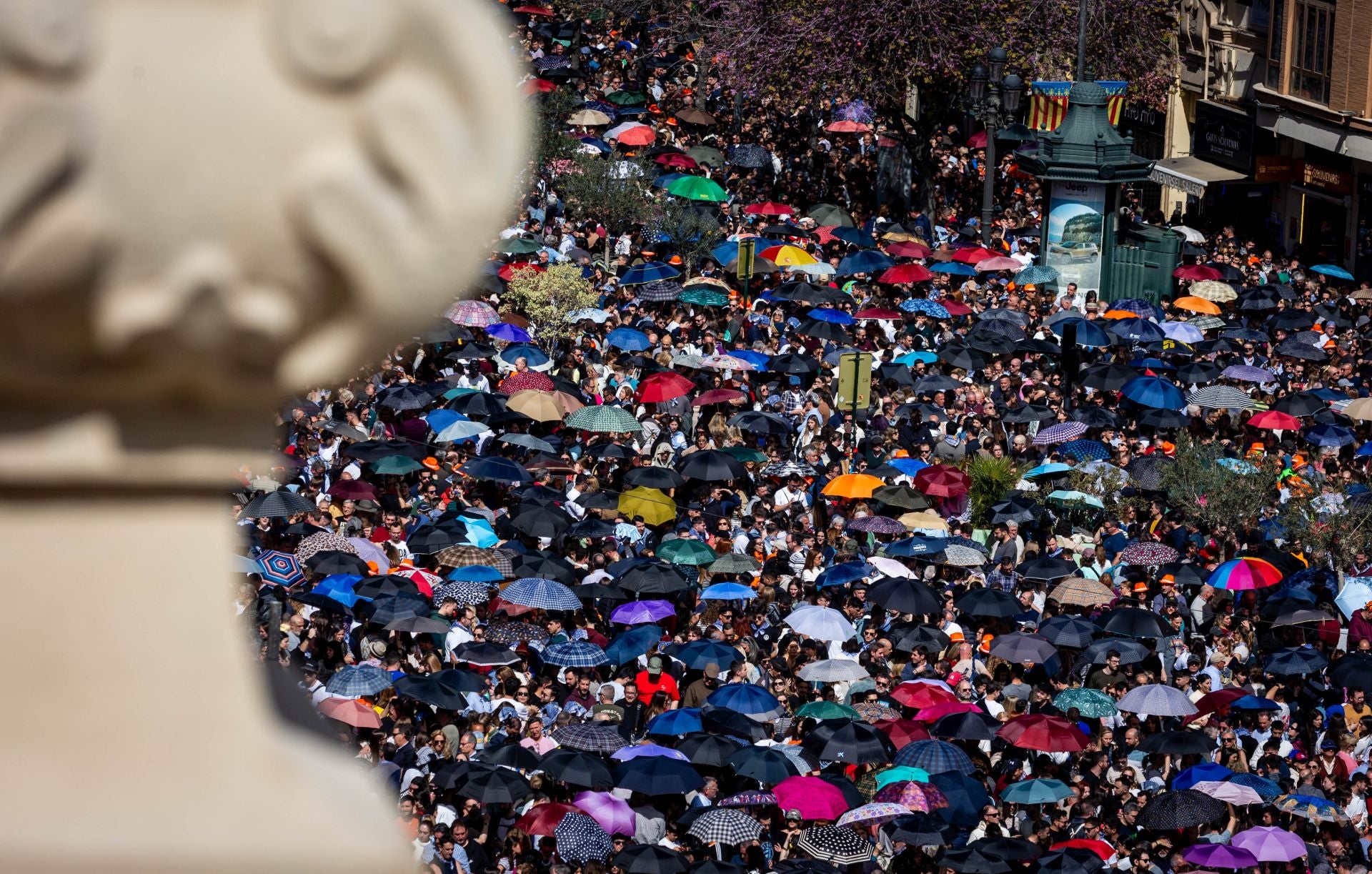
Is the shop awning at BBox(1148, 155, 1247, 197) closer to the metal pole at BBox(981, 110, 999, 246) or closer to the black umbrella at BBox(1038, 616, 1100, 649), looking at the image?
the metal pole at BBox(981, 110, 999, 246)

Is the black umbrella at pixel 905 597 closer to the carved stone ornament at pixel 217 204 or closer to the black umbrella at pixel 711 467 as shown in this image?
the black umbrella at pixel 711 467

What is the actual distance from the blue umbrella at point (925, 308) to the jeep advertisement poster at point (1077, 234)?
5.83 m

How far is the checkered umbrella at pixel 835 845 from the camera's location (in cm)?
1316

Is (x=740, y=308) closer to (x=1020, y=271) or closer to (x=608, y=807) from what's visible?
(x=1020, y=271)

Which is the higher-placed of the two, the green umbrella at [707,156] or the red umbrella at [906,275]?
the green umbrella at [707,156]

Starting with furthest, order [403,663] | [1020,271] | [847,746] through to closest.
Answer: [1020,271] → [403,663] → [847,746]

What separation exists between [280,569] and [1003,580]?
7.01m

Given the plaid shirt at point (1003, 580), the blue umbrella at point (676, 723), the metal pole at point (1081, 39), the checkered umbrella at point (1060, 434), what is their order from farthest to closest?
the metal pole at point (1081, 39)
the checkered umbrella at point (1060, 434)
the plaid shirt at point (1003, 580)
the blue umbrella at point (676, 723)

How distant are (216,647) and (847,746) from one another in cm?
1271

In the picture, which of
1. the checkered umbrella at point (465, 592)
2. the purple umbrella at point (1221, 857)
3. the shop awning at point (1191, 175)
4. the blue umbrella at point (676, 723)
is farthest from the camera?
the shop awning at point (1191, 175)

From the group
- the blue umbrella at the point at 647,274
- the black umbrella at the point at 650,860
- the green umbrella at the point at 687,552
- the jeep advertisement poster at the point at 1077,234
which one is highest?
the jeep advertisement poster at the point at 1077,234

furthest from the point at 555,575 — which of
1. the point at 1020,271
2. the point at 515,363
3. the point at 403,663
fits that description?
the point at 1020,271

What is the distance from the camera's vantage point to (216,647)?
2172 millimetres

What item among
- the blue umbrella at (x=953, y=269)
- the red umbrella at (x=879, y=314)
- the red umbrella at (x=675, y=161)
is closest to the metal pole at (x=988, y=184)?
the blue umbrella at (x=953, y=269)
